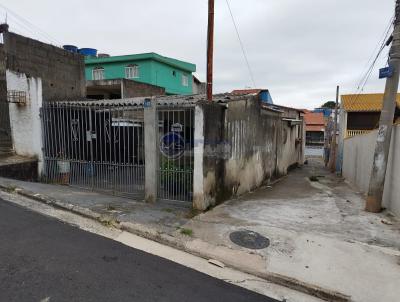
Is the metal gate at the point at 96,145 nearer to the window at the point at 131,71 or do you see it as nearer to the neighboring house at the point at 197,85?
the window at the point at 131,71

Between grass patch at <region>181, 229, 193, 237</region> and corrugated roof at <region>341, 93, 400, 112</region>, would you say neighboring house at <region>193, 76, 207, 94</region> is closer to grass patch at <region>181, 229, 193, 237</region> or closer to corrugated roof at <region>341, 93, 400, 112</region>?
corrugated roof at <region>341, 93, 400, 112</region>

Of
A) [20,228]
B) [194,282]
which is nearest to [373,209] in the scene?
[194,282]

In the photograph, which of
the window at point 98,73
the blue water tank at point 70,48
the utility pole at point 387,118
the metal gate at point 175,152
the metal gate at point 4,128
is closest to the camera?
the utility pole at point 387,118

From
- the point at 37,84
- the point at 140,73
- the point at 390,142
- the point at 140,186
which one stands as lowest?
the point at 140,186

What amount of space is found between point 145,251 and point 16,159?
21.9ft

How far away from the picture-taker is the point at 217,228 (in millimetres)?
5758

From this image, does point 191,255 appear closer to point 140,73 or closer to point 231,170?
point 231,170

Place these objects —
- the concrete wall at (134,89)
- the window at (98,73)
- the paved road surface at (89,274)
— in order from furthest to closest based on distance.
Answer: the window at (98,73) → the concrete wall at (134,89) → the paved road surface at (89,274)

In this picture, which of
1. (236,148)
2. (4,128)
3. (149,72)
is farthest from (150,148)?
(149,72)

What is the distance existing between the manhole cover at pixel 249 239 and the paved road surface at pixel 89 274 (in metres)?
1.20

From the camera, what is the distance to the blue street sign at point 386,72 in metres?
6.89

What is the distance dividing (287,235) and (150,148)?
3678mm

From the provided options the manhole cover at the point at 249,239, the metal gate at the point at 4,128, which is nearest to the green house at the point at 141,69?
the metal gate at the point at 4,128

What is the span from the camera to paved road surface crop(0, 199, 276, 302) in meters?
3.39
